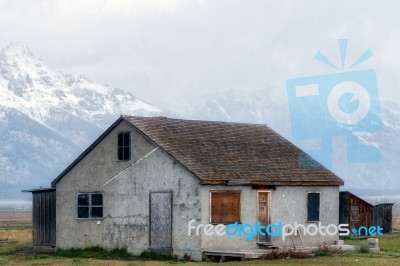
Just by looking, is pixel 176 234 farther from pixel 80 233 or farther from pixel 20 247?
pixel 20 247

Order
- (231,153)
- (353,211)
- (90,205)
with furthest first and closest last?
(353,211) < (90,205) < (231,153)

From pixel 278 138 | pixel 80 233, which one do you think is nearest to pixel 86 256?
pixel 80 233

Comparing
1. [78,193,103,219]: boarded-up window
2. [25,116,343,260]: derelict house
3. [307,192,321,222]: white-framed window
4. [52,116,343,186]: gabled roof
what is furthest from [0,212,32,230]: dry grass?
[307,192,321,222]: white-framed window

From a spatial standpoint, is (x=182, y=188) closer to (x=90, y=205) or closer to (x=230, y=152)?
(x=230, y=152)

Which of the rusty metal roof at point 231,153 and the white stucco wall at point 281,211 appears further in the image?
the rusty metal roof at point 231,153

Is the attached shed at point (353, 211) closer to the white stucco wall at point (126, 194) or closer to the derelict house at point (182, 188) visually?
the derelict house at point (182, 188)

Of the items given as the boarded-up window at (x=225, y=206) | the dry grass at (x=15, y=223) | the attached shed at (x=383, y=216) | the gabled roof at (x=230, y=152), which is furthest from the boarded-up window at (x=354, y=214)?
the dry grass at (x=15, y=223)

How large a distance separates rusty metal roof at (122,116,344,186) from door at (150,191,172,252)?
6.12 ft

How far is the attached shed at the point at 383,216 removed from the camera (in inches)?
2279

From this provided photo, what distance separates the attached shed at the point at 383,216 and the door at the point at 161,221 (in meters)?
22.4

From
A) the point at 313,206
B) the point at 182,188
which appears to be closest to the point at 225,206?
the point at 182,188

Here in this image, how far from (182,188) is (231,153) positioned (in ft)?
13.6

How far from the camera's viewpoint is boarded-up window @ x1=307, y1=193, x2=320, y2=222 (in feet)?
135

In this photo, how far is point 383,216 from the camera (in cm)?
5900
